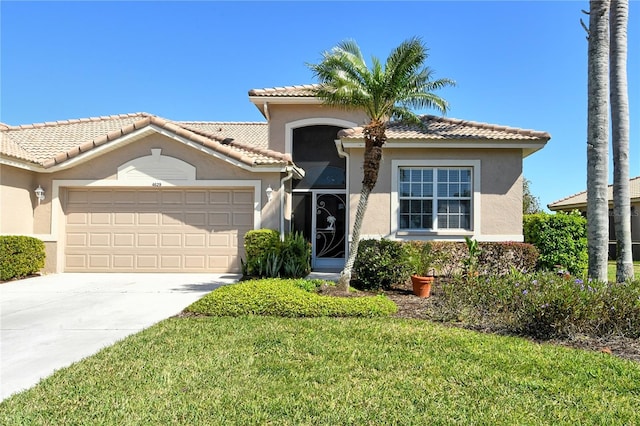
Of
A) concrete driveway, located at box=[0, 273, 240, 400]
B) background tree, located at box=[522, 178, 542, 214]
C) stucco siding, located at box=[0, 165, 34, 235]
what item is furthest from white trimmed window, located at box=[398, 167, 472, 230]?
background tree, located at box=[522, 178, 542, 214]

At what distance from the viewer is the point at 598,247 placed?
26.0 ft

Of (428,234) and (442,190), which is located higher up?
(442,190)

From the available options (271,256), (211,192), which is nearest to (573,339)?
(271,256)

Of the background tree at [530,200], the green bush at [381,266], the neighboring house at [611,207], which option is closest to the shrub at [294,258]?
the green bush at [381,266]

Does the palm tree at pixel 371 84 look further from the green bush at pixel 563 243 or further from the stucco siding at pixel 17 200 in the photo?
the stucco siding at pixel 17 200

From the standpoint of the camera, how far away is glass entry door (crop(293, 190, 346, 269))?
1447 centimetres

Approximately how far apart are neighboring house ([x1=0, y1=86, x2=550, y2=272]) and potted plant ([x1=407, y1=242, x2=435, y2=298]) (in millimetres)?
1311

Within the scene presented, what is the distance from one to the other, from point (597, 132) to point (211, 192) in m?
10.5

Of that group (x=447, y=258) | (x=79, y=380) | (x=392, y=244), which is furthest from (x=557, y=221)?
(x=79, y=380)

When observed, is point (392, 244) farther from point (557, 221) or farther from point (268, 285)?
point (557, 221)

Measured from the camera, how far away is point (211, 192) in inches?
509

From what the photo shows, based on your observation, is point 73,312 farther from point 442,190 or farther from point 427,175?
point 442,190

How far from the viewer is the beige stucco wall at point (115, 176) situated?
1255cm

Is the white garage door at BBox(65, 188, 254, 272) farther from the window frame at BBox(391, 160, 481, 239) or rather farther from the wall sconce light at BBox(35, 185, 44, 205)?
the window frame at BBox(391, 160, 481, 239)
